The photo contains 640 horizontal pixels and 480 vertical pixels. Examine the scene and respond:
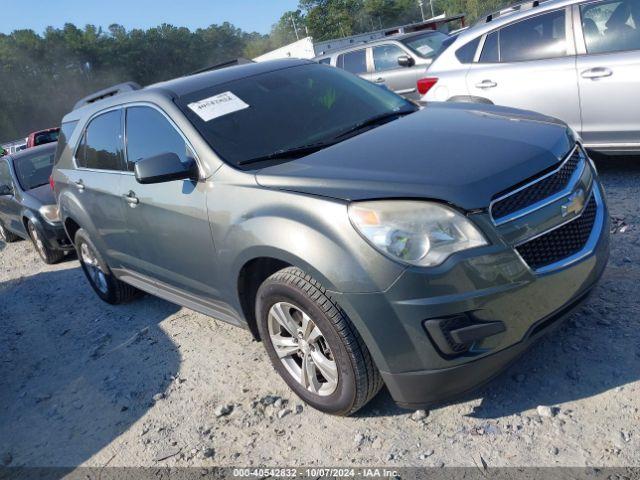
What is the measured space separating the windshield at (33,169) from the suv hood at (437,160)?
258 inches

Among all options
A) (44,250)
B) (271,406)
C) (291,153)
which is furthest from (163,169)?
(44,250)

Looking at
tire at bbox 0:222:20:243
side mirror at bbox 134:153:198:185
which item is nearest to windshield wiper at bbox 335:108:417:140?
side mirror at bbox 134:153:198:185

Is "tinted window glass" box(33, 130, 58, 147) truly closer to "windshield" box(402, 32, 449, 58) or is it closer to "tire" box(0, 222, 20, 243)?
"tire" box(0, 222, 20, 243)

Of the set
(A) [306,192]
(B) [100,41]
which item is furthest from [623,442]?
(B) [100,41]

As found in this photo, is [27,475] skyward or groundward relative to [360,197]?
groundward

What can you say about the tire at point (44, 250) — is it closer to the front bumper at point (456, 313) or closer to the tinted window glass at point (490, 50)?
the tinted window glass at point (490, 50)

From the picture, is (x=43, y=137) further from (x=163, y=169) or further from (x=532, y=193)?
(x=532, y=193)

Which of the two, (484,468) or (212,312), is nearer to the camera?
(484,468)

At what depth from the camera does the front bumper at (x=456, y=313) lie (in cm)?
243

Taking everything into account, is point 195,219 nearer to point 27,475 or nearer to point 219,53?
point 27,475

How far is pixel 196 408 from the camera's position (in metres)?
3.47

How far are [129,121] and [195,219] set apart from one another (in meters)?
1.29

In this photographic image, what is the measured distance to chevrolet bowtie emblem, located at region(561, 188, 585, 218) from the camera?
2.71 m

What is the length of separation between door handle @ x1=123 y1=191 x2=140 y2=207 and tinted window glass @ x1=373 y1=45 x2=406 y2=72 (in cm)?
828
